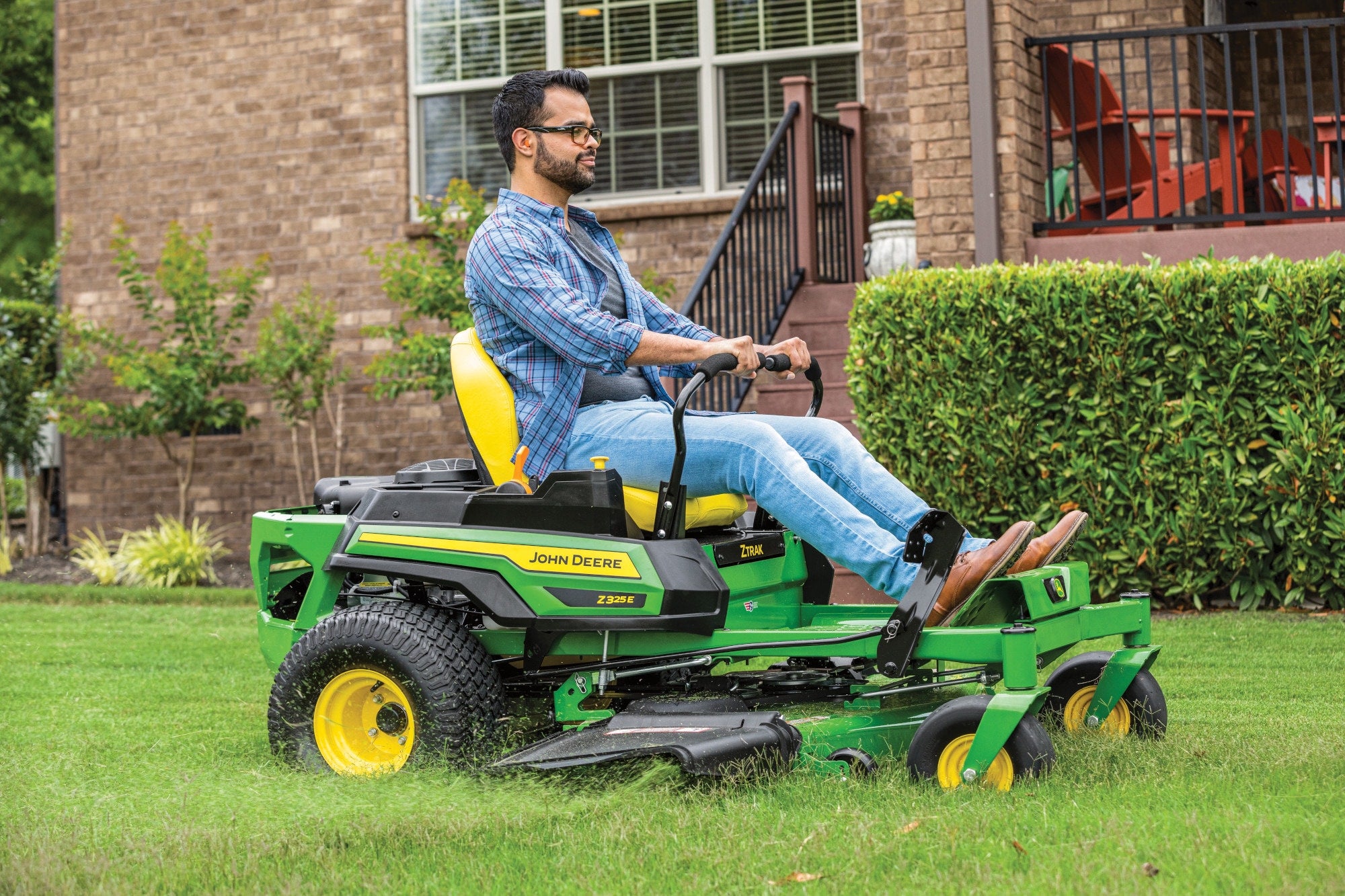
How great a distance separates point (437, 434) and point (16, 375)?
3175mm

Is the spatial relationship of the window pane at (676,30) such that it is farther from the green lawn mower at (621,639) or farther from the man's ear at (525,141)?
the green lawn mower at (621,639)

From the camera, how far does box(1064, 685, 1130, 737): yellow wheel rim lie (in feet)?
13.9

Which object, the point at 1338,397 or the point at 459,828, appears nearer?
the point at 459,828

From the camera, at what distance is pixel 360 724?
4.20 metres

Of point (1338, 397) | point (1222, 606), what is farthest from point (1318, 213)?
point (1222, 606)

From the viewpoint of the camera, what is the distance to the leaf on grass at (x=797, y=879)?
2.88 m

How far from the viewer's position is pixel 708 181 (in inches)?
431

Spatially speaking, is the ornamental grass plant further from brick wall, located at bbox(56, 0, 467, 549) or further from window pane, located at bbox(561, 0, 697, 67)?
window pane, located at bbox(561, 0, 697, 67)

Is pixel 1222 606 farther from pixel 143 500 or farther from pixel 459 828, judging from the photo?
pixel 143 500

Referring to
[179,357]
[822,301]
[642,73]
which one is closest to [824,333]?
[822,301]

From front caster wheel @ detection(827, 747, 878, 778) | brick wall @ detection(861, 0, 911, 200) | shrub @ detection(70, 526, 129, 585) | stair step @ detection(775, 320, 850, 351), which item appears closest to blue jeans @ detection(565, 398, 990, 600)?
front caster wheel @ detection(827, 747, 878, 778)

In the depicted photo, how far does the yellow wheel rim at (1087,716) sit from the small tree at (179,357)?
7.82m

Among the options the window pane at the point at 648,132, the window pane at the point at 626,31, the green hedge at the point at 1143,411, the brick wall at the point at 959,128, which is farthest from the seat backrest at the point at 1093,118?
the window pane at the point at 626,31

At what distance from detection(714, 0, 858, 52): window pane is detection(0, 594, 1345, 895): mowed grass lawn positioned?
22.6 ft
